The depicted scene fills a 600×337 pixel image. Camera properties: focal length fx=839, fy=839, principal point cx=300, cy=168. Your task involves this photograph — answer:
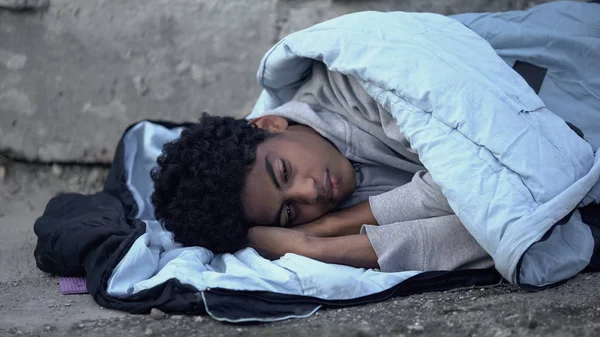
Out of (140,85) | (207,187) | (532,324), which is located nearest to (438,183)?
(532,324)

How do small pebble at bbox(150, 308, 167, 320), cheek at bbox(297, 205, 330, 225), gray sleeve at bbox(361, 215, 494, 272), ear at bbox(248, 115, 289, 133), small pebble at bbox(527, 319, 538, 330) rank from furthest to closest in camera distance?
ear at bbox(248, 115, 289, 133) → cheek at bbox(297, 205, 330, 225) → gray sleeve at bbox(361, 215, 494, 272) → small pebble at bbox(150, 308, 167, 320) → small pebble at bbox(527, 319, 538, 330)

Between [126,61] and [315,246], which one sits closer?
[315,246]

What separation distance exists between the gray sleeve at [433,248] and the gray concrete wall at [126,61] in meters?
1.09

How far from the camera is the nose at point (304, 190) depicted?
1967 millimetres

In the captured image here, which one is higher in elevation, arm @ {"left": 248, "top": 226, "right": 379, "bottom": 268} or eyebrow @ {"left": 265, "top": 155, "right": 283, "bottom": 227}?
eyebrow @ {"left": 265, "top": 155, "right": 283, "bottom": 227}

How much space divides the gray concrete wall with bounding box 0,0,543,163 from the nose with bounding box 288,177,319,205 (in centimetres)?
91

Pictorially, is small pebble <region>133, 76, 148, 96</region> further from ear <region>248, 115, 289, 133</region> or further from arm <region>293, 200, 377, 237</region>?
arm <region>293, 200, 377, 237</region>

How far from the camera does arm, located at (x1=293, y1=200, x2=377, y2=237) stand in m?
2.03

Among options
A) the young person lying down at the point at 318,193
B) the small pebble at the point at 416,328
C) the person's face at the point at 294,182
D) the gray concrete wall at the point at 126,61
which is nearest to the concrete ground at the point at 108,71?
the gray concrete wall at the point at 126,61

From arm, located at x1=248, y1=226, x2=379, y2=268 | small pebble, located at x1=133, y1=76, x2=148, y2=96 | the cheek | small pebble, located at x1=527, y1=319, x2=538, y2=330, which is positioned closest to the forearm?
arm, located at x1=248, y1=226, x2=379, y2=268

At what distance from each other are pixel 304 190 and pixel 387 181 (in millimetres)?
289

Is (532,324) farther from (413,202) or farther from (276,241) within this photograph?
(276,241)

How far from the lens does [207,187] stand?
199 cm

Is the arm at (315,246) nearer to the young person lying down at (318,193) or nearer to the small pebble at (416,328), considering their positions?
the young person lying down at (318,193)
